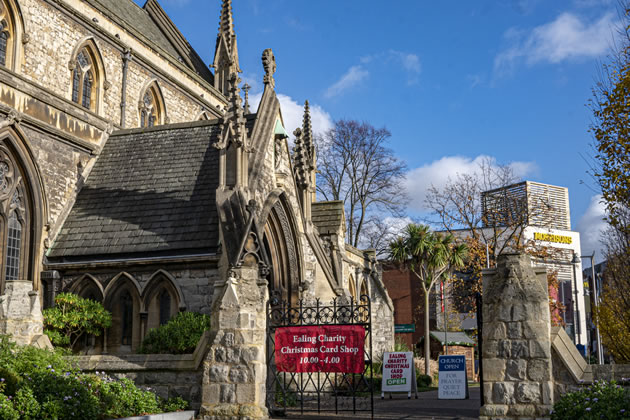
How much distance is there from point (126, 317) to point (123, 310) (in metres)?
0.21

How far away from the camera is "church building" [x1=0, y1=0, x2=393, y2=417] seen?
18.2 metres

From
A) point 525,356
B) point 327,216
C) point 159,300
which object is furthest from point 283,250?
point 525,356

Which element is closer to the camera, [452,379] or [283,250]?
[452,379]

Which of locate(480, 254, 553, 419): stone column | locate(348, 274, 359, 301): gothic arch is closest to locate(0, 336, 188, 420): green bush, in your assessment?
locate(480, 254, 553, 419): stone column

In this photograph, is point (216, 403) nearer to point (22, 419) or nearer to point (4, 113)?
point (22, 419)

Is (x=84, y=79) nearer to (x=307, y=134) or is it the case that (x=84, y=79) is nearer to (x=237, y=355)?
(x=307, y=134)

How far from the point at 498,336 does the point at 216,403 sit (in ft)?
15.7

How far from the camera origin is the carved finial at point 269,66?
2130 cm

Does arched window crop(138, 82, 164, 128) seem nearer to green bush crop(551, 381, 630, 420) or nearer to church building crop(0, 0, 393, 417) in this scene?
church building crop(0, 0, 393, 417)

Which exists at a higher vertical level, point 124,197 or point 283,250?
point 124,197

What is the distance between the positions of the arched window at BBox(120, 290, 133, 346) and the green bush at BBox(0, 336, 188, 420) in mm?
6627

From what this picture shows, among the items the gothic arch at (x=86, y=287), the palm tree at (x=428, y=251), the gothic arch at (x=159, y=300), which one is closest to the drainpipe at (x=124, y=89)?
the gothic arch at (x=86, y=287)

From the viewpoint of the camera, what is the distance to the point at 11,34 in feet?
72.5

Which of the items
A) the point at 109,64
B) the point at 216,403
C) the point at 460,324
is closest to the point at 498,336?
the point at 216,403
